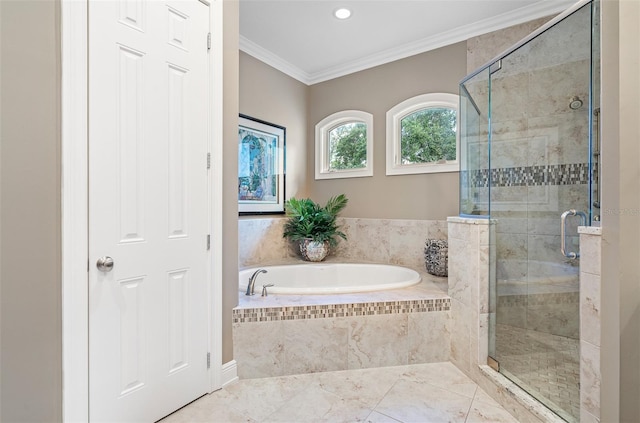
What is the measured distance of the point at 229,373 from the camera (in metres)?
1.87

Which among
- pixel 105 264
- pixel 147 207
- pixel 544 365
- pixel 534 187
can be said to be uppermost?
pixel 534 187

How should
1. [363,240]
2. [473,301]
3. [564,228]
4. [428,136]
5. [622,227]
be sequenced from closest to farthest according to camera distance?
[622,227], [564,228], [473,301], [428,136], [363,240]

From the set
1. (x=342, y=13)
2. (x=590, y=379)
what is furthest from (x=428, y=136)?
(x=590, y=379)

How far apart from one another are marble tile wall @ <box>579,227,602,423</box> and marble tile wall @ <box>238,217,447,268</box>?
174 cm

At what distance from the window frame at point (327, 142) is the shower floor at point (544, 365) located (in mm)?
2111

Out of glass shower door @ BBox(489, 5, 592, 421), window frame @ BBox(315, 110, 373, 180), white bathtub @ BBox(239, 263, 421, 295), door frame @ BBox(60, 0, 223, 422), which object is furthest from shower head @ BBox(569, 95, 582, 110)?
door frame @ BBox(60, 0, 223, 422)

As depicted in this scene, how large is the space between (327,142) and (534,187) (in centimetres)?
234

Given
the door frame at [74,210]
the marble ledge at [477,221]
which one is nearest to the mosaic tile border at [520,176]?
the marble ledge at [477,221]

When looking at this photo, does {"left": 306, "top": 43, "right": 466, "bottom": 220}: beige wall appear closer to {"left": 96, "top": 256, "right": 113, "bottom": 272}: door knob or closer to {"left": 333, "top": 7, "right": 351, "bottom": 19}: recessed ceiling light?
{"left": 333, "top": 7, "right": 351, "bottom": 19}: recessed ceiling light

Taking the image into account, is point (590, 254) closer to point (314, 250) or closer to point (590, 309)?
point (590, 309)

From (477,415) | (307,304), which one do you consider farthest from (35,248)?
(477,415)

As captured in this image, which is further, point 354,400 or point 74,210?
point 354,400

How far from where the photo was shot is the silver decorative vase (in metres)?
3.32

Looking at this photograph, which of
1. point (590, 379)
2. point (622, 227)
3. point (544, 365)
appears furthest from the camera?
point (544, 365)
